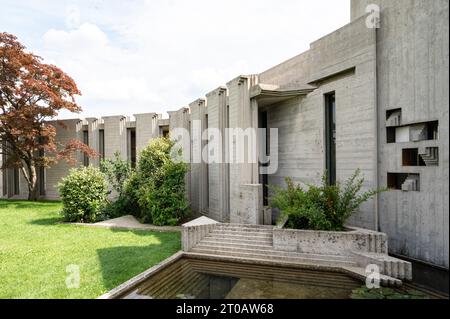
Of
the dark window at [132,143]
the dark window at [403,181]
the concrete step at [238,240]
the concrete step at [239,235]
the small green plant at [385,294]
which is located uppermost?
the dark window at [132,143]

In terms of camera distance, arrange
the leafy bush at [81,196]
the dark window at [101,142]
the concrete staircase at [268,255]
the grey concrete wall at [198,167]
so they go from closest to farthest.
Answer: the concrete staircase at [268,255] < the leafy bush at [81,196] < the grey concrete wall at [198,167] < the dark window at [101,142]

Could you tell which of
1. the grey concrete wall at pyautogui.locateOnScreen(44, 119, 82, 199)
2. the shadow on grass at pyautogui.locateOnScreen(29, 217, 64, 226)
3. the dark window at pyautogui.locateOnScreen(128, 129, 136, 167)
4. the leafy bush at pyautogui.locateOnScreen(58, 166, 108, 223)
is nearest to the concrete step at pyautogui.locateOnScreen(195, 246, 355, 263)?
the leafy bush at pyautogui.locateOnScreen(58, 166, 108, 223)

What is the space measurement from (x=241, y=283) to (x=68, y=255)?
570 centimetres

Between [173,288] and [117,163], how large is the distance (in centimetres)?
1168

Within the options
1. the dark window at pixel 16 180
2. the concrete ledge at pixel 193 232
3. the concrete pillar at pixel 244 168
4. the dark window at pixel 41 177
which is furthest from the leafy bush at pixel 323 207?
the dark window at pixel 16 180

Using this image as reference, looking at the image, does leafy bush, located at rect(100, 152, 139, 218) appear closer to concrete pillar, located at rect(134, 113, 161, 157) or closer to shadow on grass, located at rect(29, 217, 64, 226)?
shadow on grass, located at rect(29, 217, 64, 226)

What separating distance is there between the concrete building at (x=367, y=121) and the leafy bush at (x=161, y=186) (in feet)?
5.28

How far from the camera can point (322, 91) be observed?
10.9 meters

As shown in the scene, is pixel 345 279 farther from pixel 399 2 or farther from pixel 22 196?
pixel 22 196

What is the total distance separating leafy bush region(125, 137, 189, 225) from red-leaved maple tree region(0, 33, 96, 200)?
29.9 ft

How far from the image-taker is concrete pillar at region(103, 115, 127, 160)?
21.2 m

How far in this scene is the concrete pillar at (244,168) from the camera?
10719mm

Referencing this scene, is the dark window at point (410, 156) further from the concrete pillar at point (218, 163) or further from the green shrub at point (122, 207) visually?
the green shrub at point (122, 207)

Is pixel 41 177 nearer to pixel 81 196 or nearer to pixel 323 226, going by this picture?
pixel 81 196
